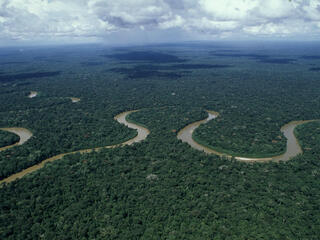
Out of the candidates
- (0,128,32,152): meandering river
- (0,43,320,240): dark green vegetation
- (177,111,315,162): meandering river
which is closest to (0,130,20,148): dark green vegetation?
(0,128,32,152): meandering river

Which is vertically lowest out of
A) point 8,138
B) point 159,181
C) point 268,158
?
point 268,158

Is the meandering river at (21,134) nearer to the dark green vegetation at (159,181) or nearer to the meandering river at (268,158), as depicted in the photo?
the dark green vegetation at (159,181)

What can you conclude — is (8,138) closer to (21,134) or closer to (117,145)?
(21,134)

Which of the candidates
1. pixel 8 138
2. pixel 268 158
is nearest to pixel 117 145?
pixel 8 138

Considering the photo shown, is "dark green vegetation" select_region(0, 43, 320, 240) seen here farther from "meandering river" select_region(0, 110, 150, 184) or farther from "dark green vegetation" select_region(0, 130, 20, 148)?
"dark green vegetation" select_region(0, 130, 20, 148)

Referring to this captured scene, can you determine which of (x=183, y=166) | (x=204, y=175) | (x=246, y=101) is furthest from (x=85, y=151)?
(x=246, y=101)

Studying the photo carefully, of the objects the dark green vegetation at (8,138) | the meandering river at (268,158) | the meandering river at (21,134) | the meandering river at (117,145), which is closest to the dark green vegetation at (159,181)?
the meandering river at (117,145)

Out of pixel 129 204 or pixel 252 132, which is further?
pixel 252 132

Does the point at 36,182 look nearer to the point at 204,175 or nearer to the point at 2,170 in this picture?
the point at 2,170

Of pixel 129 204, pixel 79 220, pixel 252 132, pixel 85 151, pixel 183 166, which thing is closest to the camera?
pixel 79 220
